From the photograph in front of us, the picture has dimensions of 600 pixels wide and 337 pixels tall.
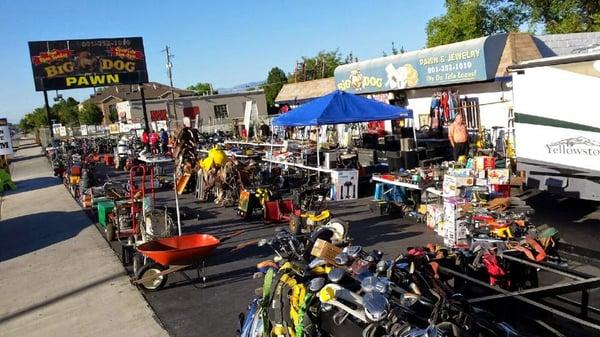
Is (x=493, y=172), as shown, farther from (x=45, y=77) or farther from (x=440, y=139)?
(x=45, y=77)

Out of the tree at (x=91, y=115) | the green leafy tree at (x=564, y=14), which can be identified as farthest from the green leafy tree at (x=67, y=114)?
the green leafy tree at (x=564, y=14)

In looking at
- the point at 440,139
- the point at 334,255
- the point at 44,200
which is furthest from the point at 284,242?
the point at 44,200

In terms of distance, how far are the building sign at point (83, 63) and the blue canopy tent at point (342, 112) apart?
24.5 m

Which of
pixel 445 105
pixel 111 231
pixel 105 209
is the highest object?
pixel 445 105

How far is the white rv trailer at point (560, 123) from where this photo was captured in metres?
8.96

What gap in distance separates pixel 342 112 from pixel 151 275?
748 centimetres

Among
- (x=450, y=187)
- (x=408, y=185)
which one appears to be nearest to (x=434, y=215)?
(x=450, y=187)

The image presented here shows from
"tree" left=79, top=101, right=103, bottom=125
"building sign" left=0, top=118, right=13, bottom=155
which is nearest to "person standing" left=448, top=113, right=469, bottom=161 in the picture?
"building sign" left=0, top=118, right=13, bottom=155

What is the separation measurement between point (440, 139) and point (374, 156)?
260cm

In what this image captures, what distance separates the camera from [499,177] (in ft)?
31.0

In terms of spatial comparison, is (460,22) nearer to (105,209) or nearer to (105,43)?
(105,43)

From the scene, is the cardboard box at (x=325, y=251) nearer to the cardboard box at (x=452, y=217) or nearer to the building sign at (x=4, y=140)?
the cardboard box at (x=452, y=217)

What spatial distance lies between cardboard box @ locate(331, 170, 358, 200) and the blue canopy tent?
106 cm

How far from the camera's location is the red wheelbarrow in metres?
6.89
